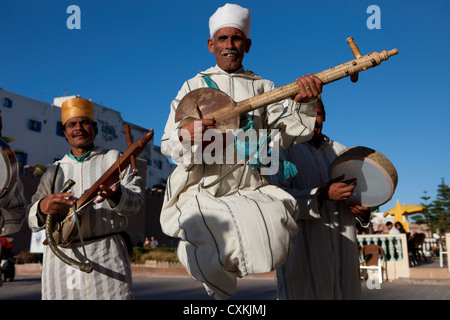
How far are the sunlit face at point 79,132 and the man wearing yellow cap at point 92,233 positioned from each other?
0.04m

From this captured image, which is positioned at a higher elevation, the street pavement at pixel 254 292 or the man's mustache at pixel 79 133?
the man's mustache at pixel 79 133

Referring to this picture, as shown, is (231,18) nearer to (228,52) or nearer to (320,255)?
(228,52)

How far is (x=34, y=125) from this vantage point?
123 ft

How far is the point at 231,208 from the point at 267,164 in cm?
43

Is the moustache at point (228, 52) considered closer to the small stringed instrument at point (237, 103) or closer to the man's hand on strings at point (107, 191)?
the small stringed instrument at point (237, 103)

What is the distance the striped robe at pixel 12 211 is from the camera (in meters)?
3.19

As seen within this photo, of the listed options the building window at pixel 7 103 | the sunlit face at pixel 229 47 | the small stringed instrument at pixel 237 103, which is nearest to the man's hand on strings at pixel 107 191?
the small stringed instrument at pixel 237 103

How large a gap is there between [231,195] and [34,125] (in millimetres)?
38560

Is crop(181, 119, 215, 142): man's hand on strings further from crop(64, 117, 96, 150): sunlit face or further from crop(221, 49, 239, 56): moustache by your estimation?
crop(64, 117, 96, 150): sunlit face

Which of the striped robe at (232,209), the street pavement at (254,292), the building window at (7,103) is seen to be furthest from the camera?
the building window at (7,103)

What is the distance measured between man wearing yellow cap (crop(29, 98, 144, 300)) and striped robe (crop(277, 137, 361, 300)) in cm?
109

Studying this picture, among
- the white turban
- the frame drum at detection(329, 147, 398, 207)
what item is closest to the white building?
the frame drum at detection(329, 147, 398, 207)

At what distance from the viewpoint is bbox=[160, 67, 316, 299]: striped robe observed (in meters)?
2.19
